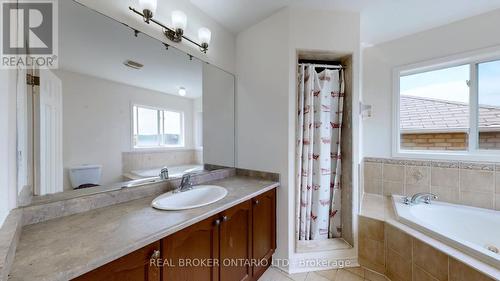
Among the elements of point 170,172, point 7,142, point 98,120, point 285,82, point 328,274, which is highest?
point 285,82

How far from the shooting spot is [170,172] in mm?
1567

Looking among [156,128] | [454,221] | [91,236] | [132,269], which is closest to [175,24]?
[156,128]

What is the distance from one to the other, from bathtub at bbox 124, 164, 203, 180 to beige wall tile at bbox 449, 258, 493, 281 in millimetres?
1941

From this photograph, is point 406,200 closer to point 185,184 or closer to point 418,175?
point 418,175

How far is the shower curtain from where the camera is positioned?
194cm

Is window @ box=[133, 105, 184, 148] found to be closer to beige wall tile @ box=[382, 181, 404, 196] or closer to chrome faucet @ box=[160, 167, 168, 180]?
chrome faucet @ box=[160, 167, 168, 180]

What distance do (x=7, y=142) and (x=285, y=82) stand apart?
5.61ft

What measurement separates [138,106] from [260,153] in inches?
44.5

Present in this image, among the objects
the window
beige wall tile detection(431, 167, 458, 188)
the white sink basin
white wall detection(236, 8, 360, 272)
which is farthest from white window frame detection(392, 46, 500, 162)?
the window

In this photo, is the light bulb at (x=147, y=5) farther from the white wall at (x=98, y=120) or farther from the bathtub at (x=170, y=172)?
the bathtub at (x=170, y=172)

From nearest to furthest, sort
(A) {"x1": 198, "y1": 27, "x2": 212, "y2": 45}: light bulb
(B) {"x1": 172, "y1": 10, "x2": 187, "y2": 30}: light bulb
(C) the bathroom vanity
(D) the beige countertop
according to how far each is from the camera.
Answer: (D) the beige countertop
(C) the bathroom vanity
(B) {"x1": 172, "y1": 10, "x2": 187, "y2": 30}: light bulb
(A) {"x1": 198, "y1": 27, "x2": 212, "y2": 45}: light bulb

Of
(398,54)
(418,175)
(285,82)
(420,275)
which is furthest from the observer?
(398,54)

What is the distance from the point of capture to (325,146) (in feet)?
6.46

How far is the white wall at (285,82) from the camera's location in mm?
1745
